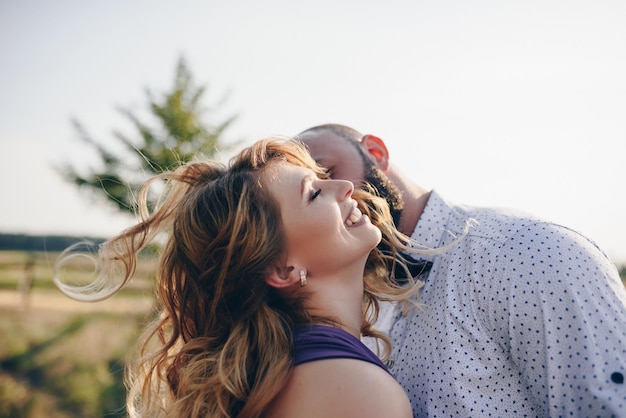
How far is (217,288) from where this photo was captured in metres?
2.34

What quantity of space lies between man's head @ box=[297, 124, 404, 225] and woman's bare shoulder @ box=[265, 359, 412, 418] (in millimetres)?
1253

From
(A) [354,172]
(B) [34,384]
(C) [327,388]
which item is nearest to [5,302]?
(B) [34,384]

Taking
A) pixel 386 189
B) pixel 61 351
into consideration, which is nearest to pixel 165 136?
pixel 61 351

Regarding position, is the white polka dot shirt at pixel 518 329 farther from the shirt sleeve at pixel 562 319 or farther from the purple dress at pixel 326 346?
the purple dress at pixel 326 346

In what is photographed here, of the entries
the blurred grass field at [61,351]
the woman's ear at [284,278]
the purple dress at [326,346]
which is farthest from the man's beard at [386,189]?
the blurred grass field at [61,351]

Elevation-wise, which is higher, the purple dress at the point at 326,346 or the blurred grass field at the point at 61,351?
the purple dress at the point at 326,346

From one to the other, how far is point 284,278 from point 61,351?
10214 mm

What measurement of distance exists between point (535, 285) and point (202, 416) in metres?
1.35

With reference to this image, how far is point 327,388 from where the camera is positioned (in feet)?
6.24

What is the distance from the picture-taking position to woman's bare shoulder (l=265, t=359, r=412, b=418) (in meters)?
1.85

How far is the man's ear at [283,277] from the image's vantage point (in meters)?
2.34

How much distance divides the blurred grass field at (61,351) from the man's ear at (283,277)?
3.98m

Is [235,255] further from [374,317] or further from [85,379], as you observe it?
[85,379]

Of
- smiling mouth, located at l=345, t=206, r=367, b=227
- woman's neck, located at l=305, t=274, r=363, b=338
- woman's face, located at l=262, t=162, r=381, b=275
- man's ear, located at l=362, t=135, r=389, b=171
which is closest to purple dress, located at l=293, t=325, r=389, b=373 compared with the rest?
woman's neck, located at l=305, t=274, r=363, b=338
